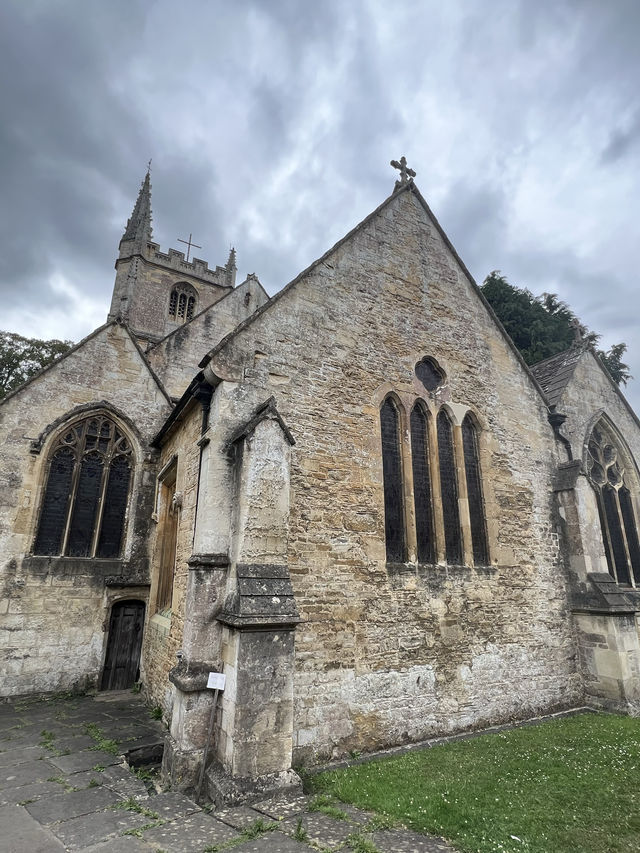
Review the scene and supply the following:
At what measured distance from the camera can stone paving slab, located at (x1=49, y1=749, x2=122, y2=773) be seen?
5820 millimetres

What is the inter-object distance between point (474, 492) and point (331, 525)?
3.83 meters

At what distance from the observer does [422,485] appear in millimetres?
8938

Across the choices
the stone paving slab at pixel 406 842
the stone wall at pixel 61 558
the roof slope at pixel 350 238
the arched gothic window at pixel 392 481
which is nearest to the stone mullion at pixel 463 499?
the arched gothic window at pixel 392 481

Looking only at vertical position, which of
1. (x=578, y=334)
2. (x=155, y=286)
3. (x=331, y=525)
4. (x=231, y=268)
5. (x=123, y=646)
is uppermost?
(x=231, y=268)

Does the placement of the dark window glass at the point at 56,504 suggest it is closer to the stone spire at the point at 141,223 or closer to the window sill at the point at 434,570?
the window sill at the point at 434,570

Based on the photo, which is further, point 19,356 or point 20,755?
point 19,356

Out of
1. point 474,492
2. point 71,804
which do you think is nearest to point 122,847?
point 71,804

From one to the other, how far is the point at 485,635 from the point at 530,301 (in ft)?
71.4

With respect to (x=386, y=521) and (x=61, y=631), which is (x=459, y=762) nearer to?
(x=386, y=521)

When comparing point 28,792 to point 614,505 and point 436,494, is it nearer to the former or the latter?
point 436,494

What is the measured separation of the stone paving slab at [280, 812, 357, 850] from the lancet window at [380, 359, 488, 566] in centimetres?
388

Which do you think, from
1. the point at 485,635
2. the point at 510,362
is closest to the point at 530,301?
the point at 510,362

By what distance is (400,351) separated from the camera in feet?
30.2

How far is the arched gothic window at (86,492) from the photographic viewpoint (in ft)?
33.9
